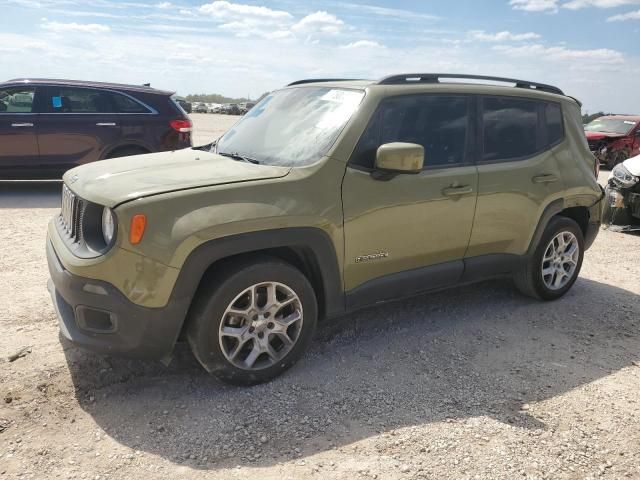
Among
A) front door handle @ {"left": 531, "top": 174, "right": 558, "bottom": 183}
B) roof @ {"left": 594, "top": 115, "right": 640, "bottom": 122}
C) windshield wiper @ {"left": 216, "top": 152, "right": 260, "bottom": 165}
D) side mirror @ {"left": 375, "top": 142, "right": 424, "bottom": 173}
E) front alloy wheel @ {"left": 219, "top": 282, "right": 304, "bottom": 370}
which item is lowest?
front alloy wheel @ {"left": 219, "top": 282, "right": 304, "bottom": 370}

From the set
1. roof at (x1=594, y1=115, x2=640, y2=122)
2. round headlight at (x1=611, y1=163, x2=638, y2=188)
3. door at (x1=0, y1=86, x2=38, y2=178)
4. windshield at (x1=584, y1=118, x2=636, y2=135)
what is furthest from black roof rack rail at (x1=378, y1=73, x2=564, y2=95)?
roof at (x1=594, y1=115, x2=640, y2=122)

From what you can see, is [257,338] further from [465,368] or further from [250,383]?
[465,368]

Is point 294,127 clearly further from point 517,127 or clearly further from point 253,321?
point 517,127

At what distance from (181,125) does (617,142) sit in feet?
40.7

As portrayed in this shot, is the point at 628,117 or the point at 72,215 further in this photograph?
the point at 628,117

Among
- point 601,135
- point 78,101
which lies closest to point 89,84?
point 78,101

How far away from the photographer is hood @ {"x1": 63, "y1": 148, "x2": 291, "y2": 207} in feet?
9.75

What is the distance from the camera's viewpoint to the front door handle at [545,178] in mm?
4422

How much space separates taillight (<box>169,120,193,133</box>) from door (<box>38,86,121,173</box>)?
33.6 inches

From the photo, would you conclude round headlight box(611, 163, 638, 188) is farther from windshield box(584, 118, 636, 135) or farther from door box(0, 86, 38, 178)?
windshield box(584, 118, 636, 135)

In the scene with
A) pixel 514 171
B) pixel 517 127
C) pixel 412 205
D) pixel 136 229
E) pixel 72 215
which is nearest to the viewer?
pixel 136 229

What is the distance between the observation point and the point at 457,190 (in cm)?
392

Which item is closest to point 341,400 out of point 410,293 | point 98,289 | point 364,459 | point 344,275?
point 364,459

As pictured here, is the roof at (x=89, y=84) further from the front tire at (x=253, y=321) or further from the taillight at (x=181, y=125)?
the front tire at (x=253, y=321)
